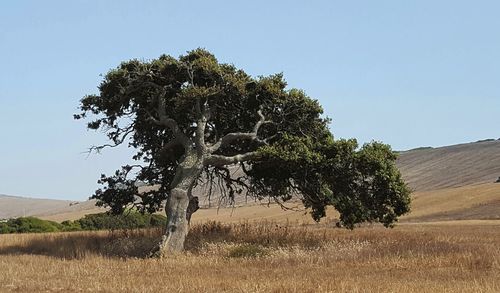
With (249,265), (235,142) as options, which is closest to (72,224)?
(235,142)

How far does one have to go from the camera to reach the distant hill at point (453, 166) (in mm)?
102113

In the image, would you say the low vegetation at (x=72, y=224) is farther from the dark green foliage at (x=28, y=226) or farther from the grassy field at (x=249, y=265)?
the grassy field at (x=249, y=265)

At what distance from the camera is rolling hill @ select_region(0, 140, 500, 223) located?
7088 centimetres

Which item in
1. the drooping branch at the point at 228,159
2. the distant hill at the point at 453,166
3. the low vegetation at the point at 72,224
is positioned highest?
the distant hill at the point at 453,166

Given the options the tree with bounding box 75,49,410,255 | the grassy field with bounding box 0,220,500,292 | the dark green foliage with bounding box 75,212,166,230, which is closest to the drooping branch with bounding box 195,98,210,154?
the tree with bounding box 75,49,410,255

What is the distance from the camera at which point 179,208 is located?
2394 centimetres

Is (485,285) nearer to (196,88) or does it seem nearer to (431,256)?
(431,256)

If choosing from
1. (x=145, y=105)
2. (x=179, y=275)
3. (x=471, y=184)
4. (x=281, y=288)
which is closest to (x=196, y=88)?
(x=145, y=105)

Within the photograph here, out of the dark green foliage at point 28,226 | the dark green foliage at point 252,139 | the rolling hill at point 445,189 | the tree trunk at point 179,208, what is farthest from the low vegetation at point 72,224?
the tree trunk at point 179,208

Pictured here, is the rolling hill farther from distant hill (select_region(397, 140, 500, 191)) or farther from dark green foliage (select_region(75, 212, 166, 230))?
dark green foliage (select_region(75, 212, 166, 230))

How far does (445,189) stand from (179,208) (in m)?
80.1

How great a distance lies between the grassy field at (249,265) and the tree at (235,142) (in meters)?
2.01

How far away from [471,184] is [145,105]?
79.8 metres

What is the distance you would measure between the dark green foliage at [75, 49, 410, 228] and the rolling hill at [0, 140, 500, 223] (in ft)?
58.7
